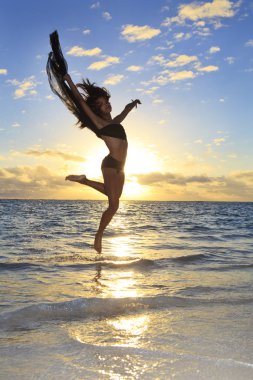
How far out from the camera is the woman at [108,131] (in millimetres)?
5770

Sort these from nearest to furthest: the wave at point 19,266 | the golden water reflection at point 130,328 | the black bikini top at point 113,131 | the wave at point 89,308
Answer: the golden water reflection at point 130,328 → the wave at point 89,308 → the black bikini top at point 113,131 → the wave at point 19,266

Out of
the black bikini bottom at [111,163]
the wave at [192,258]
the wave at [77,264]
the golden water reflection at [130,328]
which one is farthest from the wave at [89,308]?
the wave at [192,258]

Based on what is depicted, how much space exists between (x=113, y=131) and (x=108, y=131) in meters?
0.07

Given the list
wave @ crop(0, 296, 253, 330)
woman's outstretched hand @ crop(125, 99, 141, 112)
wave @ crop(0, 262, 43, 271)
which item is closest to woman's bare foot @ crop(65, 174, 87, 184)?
Result: woman's outstretched hand @ crop(125, 99, 141, 112)

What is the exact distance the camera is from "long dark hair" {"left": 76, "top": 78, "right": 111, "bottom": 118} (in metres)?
5.95

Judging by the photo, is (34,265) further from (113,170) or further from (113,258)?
(113,170)

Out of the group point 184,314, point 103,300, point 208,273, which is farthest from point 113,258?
point 184,314

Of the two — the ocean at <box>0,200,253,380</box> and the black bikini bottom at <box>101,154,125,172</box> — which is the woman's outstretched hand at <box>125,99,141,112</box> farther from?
the ocean at <box>0,200,253,380</box>

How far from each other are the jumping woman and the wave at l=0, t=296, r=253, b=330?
1.32 m

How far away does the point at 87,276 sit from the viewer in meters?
8.61

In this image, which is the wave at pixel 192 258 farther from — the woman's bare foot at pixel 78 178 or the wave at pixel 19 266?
the woman's bare foot at pixel 78 178

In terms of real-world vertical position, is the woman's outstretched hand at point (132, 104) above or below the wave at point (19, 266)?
above

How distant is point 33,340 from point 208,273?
5750 mm

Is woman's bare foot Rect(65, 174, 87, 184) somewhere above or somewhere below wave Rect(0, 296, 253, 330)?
above
